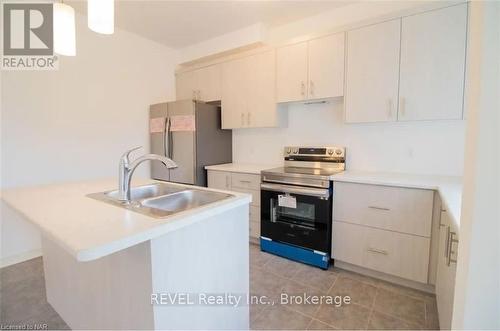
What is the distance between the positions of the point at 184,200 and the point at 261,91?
5.79 feet

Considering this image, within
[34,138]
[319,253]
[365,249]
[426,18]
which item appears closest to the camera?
[426,18]

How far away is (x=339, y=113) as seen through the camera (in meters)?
2.65

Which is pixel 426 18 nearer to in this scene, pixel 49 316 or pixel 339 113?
pixel 339 113

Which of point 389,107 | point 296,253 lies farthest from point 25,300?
point 389,107

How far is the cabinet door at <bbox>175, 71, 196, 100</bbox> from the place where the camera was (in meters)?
3.50

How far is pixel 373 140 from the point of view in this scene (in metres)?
2.49

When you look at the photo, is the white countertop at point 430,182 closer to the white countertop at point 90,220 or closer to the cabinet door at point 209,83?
the white countertop at point 90,220

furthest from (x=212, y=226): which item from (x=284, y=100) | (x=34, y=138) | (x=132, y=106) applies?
(x=132, y=106)

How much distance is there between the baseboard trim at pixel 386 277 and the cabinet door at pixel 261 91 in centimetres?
160

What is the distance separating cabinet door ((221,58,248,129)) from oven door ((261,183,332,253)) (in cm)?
98

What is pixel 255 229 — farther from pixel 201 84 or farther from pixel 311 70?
pixel 201 84

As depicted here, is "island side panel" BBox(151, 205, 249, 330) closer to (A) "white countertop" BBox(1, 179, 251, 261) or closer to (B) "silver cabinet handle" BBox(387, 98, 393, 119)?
(A) "white countertop" BBox(1, 179, 251, 261)

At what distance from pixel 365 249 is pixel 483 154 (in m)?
1.80

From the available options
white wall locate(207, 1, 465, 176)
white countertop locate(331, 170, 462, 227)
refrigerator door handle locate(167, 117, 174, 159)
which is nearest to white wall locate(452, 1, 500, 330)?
white countertop locate(331, 170, 462, 227)
